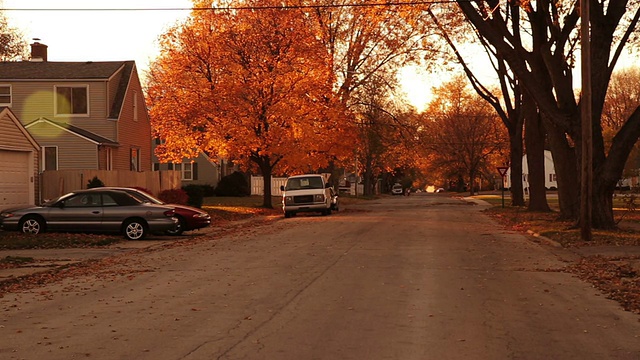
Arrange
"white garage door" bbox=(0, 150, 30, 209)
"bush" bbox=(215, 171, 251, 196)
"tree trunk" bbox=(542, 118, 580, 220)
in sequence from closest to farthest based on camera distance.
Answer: "white garage door" bbox=(0, 150, 30, 209)
"tree trunk" bbox=(542, 118, 580, 220)
"bush" bbox=(215, 171, 251, 196)

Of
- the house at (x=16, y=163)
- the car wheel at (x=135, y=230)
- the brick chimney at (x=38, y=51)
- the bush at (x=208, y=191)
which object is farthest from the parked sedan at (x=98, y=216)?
the bush at (x=208, y=191)

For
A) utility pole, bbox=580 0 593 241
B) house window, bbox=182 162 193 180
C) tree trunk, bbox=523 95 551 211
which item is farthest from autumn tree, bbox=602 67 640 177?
utility pole, bbox=580 0 593 241

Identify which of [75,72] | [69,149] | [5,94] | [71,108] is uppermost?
[75,72]

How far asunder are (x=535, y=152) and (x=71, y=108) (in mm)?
22779

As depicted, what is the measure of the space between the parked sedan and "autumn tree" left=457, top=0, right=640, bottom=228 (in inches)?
434

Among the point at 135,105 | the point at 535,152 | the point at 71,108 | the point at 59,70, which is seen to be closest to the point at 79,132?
the point at 71,108

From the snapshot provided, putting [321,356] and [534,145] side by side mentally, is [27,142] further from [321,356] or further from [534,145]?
[321,356]

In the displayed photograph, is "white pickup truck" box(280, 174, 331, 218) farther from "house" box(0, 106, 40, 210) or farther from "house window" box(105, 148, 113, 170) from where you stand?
"house" box(0, 106, 40, 210)

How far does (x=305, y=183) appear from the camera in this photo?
37781 millimetres

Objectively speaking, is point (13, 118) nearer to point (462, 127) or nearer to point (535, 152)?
point (535, 152)

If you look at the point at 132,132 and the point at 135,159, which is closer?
the point at 132,132

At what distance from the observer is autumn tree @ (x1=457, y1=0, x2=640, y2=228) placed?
2286 cm

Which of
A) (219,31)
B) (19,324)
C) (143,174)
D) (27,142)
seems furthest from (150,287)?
(219,31)

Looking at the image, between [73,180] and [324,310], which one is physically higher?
[73,180]
